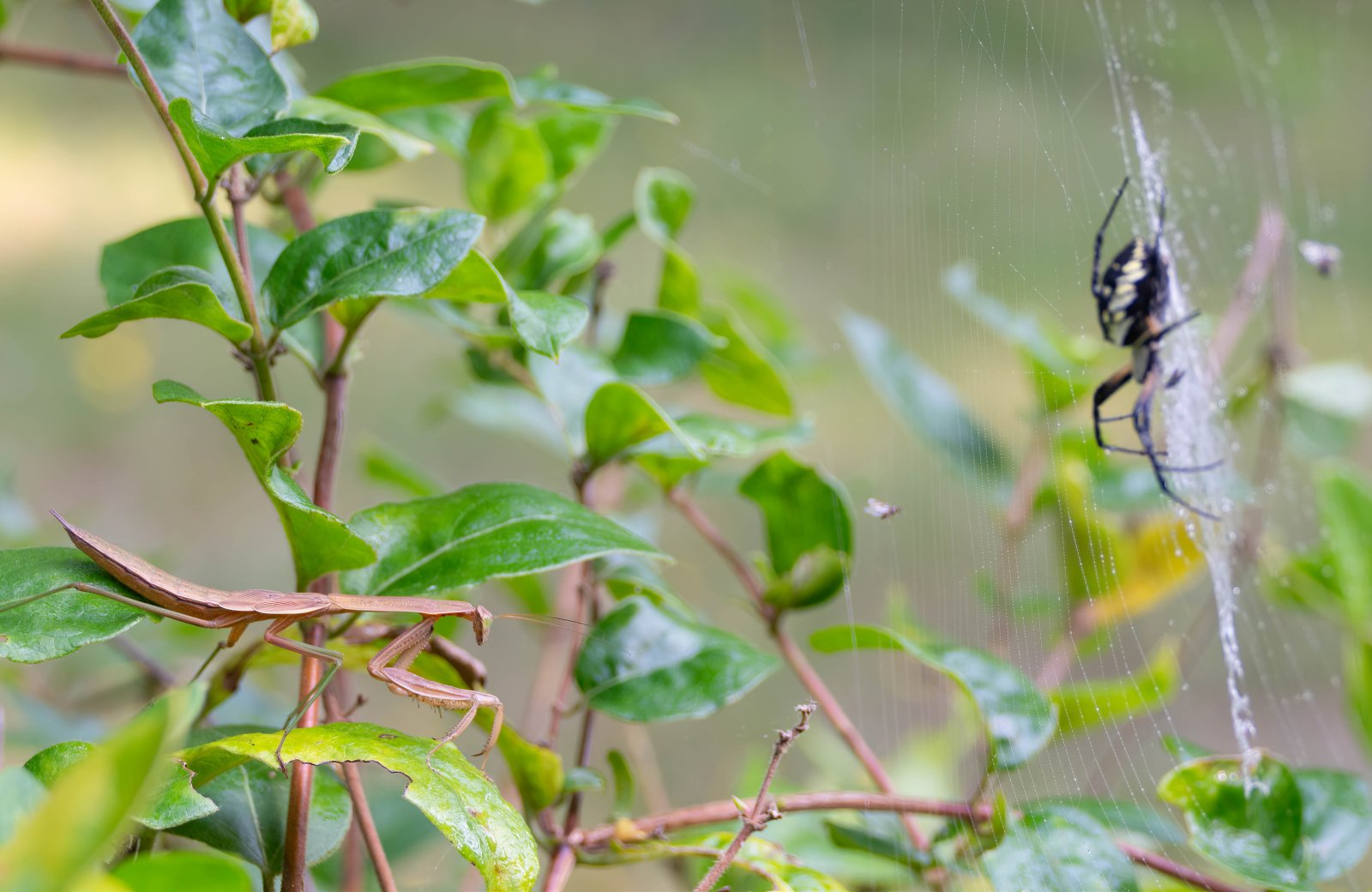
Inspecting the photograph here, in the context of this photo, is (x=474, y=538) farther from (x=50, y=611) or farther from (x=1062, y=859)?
(x=1062, y=859)

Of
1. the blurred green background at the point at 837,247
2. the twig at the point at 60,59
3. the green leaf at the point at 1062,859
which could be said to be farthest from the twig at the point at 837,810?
the twig at the point at 60,59

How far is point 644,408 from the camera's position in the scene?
0.44 m

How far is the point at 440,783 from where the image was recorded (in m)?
0.28

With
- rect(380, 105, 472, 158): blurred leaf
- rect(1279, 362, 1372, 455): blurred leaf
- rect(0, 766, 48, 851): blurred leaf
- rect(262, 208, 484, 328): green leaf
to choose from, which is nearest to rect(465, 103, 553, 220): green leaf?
rect(380, 105, 472, 158): blurred leaf

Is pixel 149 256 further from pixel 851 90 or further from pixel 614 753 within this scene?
pixel 851 90

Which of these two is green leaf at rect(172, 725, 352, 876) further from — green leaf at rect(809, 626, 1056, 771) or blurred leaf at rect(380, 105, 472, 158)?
blurred leaf at rect(380, 105, 472, 158)

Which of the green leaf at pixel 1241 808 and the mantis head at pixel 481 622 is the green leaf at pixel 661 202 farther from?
the green leaf at pixel 1241 808

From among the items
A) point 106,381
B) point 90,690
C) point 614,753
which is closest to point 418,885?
point 614,753

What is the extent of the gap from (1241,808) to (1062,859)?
110 millimetres

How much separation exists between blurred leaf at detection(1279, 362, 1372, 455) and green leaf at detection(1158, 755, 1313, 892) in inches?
17.3

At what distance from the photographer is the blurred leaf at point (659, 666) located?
1.40 ft

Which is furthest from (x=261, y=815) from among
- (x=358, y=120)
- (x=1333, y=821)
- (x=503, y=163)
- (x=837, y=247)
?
(x=837, y=247)

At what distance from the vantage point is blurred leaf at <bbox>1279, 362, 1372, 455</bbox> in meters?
0.74

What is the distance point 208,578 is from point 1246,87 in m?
1.88
